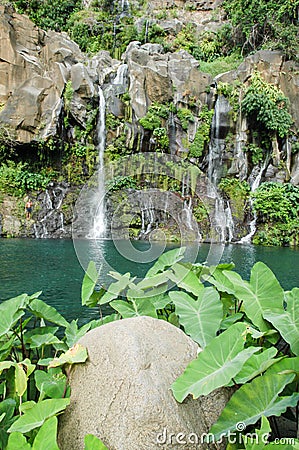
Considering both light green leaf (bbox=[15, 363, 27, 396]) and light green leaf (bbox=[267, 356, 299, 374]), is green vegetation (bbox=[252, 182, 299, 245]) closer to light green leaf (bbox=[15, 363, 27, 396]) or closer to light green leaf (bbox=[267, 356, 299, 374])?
light green leaf (bbox=[267, 356, 299, 374])

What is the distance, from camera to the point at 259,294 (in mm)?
1908

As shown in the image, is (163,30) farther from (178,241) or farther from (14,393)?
(14,393)

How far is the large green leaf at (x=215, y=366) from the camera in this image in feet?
4.12

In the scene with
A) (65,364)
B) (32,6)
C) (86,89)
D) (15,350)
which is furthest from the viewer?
(32,6)

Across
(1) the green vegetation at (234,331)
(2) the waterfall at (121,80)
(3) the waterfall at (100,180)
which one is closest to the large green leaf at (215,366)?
(1) the green vegetation at (234,331)

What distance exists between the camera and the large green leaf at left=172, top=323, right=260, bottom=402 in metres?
1.26

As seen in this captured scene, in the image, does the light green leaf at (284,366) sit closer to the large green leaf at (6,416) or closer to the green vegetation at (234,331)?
the green vegetation at (234,331)

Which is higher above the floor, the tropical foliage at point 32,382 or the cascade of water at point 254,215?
the cascade of water at point 254,215

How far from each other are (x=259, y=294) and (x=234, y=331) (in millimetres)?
545

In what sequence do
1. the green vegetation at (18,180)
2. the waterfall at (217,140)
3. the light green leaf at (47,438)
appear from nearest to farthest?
the light green leaf at (47,438) < the green vegetation at (18,180) < the waterfall at (217,140)

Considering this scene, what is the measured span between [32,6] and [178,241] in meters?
20.0

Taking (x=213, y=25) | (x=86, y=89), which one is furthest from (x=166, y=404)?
(x=213, y=25)

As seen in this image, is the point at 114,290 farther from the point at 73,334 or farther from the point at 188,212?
the point at 188,212

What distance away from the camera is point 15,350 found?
7.26 ft
